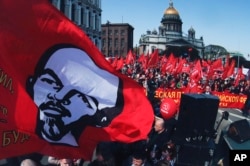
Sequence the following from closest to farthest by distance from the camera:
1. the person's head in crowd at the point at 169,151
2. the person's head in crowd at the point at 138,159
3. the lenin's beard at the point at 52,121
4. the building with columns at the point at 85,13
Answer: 1. the lenin's beard at the point at 52,121
2. the person's head in crowd at the point at 138,159
3. the person's head in crowd at the point at 169,151
4. the building with columns at the point at 85,13

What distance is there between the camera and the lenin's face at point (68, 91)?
13.4ft

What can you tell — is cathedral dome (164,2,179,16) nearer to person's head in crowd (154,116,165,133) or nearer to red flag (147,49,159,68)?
red flag (147,49,159,68)

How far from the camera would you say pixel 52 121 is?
4.14 metres

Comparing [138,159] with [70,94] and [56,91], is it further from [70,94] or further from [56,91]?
[56,91]

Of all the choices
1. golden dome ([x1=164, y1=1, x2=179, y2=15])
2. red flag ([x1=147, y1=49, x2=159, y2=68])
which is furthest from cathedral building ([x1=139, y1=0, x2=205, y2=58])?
red flag ([x1=147, y1=49, x2=159, y2=68])

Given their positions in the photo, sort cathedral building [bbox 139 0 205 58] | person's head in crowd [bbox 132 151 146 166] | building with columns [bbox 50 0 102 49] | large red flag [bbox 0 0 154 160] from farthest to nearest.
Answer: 1. cathedral building [bbox 139 0 205 58]
2. building with columns [bbox 50 0 102 49]
3. person's head in crowd [bbox 132 151 146 166]
4. large red flag [bbox 0 0 154 160]

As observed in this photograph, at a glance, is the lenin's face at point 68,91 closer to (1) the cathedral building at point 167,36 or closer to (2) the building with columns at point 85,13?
(2) the building with columns at point 85,13

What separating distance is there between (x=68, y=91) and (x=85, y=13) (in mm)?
53178

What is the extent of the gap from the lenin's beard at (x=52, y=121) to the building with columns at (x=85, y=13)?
43244 millimetres

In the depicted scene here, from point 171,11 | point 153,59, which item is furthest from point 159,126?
point 171,11

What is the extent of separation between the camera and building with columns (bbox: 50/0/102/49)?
49562 mm

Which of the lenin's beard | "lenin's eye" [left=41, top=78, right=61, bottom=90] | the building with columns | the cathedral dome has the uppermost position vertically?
the cathedral dome

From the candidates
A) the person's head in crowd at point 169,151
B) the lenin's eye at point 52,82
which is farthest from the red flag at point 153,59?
the lenin's eye at point 52,82

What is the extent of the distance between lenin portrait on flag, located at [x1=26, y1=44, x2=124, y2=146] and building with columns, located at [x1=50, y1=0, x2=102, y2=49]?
4302 centimetres
